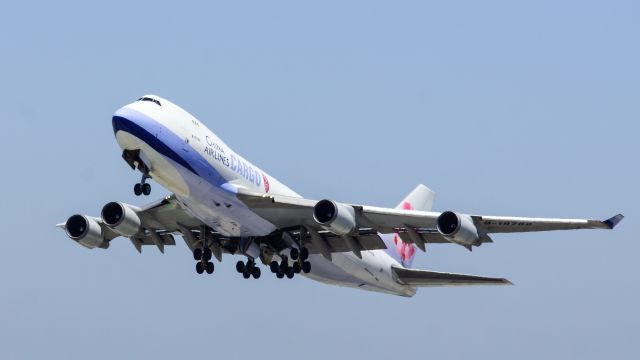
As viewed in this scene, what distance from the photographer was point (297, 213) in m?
47.2

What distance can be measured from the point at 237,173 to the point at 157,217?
17.7 feet

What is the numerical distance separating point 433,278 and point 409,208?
6998mm

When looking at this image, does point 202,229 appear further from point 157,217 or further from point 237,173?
point 237,173

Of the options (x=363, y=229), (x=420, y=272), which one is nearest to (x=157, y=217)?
(x=363, y=229)

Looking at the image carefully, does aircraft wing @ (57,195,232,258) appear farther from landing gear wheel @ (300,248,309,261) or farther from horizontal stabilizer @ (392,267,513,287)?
horizontal stabilizer @ (392,267,513,287)

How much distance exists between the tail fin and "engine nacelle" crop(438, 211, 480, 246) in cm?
1170

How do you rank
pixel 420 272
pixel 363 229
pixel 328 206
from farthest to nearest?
pixel 420 272 < pixel 363 229 < pixel 328 206

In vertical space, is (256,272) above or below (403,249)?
below

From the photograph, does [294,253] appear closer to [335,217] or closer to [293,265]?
[293,265]

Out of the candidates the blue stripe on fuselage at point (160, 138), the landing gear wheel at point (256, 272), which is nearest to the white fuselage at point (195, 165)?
the blue stripe on fuselage at point (160, 138)

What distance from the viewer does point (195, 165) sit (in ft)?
143

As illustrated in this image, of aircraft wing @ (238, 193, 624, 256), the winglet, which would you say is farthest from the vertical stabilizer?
the winglet

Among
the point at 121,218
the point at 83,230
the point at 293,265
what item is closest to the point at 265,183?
the point at 293,265

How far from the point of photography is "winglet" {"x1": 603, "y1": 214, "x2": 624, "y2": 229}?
3956 centimetres
